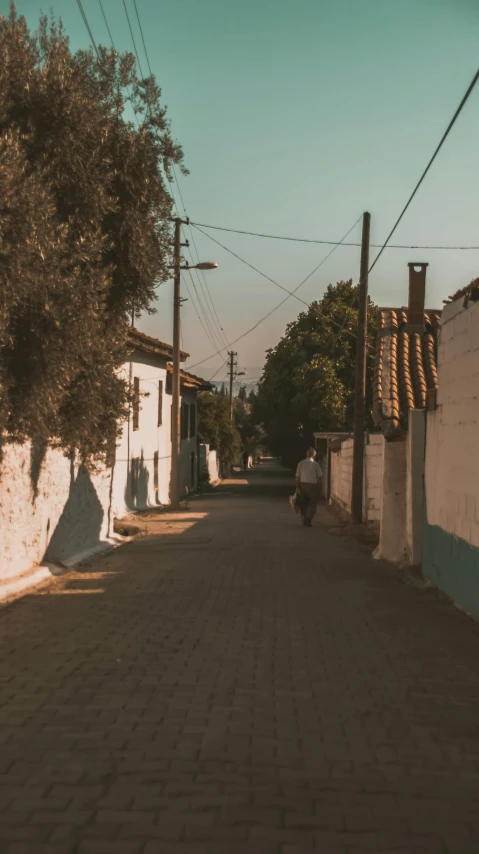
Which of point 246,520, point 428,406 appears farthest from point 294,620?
point 246,520

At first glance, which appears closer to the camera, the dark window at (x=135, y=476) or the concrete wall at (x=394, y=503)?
the concrete wall at (x=394, y=503)

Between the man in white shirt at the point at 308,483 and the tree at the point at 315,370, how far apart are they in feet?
61.7

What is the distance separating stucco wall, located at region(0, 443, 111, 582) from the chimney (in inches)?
240

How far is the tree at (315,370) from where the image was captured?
41844mm

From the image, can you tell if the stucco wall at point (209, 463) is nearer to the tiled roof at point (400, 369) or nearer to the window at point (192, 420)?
the window at point (192, 420)

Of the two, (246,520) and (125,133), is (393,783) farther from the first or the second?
(246,520)

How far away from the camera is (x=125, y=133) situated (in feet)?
41.1

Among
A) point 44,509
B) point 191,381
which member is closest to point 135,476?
point 191,381

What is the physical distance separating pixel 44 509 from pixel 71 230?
394 centimetres

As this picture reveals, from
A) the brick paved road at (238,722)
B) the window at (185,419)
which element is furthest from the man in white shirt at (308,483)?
the window at (185,419)

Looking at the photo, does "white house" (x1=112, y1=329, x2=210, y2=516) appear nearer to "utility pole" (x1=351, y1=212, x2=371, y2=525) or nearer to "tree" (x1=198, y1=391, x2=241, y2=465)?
"utility pole" (x1=351, y1=212, x2=371, y2=525)

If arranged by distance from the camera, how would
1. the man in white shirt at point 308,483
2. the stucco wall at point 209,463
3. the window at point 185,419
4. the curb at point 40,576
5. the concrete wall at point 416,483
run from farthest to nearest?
the stucco wall at point 209,463 → the window at point 185,419 → the man in white shirt at point 308,483 → the concrete wall at point 416,483 → the curb at point 40,576

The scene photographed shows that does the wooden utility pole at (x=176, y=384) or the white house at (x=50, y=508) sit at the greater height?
the wooden utility pole at (x=176, y=384)

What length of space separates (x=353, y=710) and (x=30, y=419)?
5599mm
